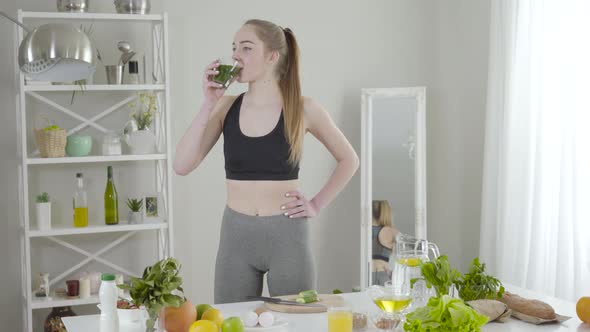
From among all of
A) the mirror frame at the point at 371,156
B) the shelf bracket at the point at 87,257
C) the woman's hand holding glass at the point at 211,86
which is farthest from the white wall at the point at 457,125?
the woman's hand holding glass at the point at 211,86

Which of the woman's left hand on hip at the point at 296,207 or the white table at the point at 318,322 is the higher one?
the woman's left hand on hip at the point at 296,207

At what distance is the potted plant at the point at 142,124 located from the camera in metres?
4.06

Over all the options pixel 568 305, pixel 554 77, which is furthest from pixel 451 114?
pixel 568 305

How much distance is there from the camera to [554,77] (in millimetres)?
3846

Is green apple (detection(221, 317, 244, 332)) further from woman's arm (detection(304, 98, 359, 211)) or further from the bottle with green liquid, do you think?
the bottle with green liquid

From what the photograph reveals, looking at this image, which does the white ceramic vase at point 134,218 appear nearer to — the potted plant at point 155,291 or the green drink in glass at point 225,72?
the green drink in glass at point 225,72

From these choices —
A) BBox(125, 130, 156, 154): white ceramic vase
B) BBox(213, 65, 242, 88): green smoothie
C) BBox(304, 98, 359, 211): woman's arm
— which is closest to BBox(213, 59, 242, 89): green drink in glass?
BBox(213, 65, 242, 88): green smoothie

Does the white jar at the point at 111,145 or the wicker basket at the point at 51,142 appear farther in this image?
the white jar at the point at 111,145

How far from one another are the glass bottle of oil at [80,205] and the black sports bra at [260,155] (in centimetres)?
151

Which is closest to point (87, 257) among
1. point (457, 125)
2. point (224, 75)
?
point (224, 75)

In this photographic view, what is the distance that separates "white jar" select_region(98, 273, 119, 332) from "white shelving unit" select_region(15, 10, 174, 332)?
6.93 feet

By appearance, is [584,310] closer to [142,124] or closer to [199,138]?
[199,138]

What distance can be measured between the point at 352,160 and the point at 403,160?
5.38 ft

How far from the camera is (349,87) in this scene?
4.82 metres
